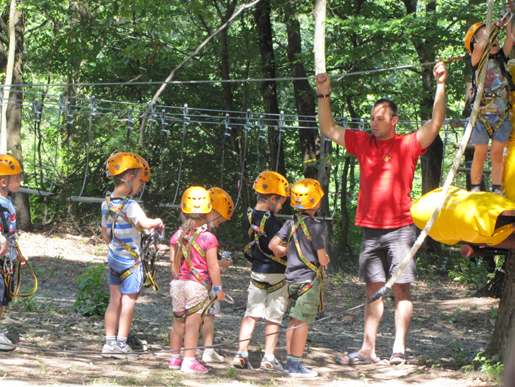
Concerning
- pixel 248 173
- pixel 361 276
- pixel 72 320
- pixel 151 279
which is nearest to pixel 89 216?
pixel 248 173

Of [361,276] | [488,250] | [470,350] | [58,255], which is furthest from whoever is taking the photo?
[58,255]

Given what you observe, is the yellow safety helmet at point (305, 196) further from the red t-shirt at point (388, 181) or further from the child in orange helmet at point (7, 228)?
the child in orange helmet at point (7, 228)

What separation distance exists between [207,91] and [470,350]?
36.1 ft

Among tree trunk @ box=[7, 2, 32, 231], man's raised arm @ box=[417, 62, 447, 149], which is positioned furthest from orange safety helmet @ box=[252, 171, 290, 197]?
tree trunk @ box=[7, 2, 32, 231]

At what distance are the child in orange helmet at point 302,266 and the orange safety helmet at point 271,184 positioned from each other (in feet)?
0.95

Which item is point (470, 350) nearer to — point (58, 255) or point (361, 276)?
point (361, 276)

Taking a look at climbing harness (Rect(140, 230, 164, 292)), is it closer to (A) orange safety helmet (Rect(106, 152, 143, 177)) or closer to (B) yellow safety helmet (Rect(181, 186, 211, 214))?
(B) yellow safety helmet (Rect(181, 186, 211, 214))

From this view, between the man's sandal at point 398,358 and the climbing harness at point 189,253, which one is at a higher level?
the climbing harness at point 189,253

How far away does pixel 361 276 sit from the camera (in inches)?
182

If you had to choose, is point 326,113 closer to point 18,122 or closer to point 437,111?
point 437,111

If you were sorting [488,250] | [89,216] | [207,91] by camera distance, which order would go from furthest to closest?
[207,91] → [89,216] → [488,250]

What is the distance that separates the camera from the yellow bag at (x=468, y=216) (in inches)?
136

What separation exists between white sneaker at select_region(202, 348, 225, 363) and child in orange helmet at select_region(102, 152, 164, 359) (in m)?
0.62

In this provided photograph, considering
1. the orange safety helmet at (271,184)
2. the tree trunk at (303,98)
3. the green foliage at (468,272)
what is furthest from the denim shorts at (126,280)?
the green foliage at (468,272)
